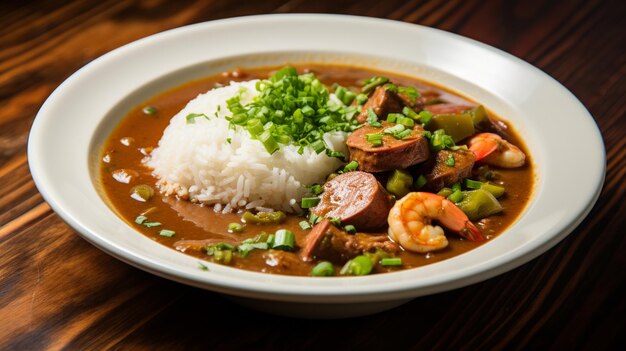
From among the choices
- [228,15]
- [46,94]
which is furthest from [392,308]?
[228,15]

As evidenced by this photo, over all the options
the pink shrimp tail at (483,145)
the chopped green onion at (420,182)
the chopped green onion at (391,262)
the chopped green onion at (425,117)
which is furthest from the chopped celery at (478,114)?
the chopped green onion at (391,262)

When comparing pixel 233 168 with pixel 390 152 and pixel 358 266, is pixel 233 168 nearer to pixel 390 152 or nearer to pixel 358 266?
pixel 390 152

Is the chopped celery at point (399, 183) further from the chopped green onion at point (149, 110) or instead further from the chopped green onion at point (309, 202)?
the chopped green onion at point (149, 110)

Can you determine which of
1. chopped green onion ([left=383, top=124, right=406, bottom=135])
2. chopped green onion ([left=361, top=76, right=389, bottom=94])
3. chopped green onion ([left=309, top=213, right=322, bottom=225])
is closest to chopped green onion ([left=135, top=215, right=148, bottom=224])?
chopped green onion ([left=309, top=213, right=322, bottom=225])

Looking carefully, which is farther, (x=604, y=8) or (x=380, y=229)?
(x=604, y=8)

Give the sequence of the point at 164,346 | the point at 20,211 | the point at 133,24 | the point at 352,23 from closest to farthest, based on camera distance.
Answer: the point at 164,346 < the point at 20,211 < the point at 352,23 < the point at 133,24

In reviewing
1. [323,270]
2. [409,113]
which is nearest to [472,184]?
[409,113]

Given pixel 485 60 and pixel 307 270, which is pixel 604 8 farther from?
pixel 307 270
